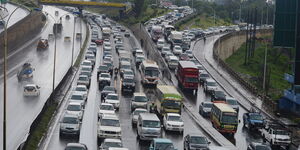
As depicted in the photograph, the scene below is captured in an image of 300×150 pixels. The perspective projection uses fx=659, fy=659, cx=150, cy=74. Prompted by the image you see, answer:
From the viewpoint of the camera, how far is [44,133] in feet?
149

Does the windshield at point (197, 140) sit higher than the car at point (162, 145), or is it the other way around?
the car at point (162, 145)

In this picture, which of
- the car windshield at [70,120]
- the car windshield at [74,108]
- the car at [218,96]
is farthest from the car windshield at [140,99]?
the car windshield at [70,120]

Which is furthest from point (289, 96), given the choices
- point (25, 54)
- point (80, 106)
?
point (25, 54)

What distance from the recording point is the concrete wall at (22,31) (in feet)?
334

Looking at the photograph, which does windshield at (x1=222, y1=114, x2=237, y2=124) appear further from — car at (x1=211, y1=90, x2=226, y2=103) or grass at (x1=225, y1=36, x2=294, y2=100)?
grass at (x1=225, y1=36, x2=294, y2=100)

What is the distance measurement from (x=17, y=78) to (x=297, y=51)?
109 feet

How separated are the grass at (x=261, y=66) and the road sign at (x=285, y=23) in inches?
639

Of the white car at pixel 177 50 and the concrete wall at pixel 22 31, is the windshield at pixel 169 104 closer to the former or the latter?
the concrete wall at pixel 22 31

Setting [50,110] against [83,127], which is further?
[50,110]

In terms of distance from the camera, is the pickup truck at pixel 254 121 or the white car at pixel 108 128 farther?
the pickup truck at pixel 254 121

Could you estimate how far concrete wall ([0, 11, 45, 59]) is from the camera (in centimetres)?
10175

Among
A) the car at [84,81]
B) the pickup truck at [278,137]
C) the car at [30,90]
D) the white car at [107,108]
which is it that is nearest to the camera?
the pickup truck at [278,137]

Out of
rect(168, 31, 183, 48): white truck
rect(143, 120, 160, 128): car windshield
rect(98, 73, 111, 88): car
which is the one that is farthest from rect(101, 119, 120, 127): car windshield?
rect(168, 31, 183, 48): white truck

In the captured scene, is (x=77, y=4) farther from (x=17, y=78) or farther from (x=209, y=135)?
(x=209, y=135)
